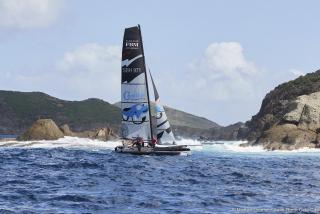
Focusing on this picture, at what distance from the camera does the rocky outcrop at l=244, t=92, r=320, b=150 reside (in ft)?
296

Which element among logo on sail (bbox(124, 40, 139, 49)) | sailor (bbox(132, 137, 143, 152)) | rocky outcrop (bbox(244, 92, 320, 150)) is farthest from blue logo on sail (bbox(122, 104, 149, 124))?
rocky outcrop (bbox(244, 92, 320, 150))

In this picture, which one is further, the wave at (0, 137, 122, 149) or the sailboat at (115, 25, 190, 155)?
the wave at (0, 137, 122, 149)

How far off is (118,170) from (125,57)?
84.9 ft

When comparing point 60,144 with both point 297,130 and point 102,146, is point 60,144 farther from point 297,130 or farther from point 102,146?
point 297,130

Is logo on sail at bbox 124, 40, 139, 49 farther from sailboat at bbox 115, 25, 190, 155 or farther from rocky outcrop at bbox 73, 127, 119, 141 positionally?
rocky outcrop at bbox 73, 127, 119, 141

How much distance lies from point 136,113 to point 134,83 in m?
3.57

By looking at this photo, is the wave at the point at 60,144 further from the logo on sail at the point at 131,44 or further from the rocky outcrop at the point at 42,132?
the logo on sail at the point at 131,44

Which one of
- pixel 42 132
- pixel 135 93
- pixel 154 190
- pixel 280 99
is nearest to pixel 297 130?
pixel 135 93

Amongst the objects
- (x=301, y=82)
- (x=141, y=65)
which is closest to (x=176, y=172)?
(x=141, y=65)

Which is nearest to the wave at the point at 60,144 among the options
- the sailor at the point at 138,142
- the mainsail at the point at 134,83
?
the mainsail at the point at 134,83

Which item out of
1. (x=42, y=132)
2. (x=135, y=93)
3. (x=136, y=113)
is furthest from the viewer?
(x=42, y=132)

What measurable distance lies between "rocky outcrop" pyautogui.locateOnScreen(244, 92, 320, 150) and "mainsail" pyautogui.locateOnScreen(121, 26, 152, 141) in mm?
28072

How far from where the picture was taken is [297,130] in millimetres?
93938

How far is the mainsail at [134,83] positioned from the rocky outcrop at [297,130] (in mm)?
28072
